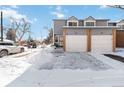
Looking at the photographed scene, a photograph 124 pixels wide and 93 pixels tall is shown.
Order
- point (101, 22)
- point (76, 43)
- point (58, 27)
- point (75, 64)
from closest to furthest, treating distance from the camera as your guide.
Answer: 1. point (75, 64)
2. point (76, 43)
3. point (58, 27)
4. point (101, 22)

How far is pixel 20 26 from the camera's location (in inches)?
1619

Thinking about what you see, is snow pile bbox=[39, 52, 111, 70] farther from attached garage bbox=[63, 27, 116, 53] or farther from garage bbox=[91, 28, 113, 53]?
garage bbox=[91, 28, 113, 53]

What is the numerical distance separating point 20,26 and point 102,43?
17006mm

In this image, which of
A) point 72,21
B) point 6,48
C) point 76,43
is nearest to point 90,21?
point 72,21

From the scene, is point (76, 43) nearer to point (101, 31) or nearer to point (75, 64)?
point (101, 31)

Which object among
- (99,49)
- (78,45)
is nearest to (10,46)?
(78,45)

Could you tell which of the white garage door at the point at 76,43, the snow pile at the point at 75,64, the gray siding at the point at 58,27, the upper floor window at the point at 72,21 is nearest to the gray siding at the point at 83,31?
the white garage door at the point at 76,43

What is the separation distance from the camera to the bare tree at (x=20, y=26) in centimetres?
4003

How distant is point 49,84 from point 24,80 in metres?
1.19

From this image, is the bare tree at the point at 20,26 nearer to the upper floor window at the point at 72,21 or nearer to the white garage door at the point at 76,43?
the upper floor window at the point at 72,21

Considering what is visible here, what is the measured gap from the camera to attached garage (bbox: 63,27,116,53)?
27812 millimetres

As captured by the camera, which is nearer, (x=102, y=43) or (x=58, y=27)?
(x=102, y=43)
